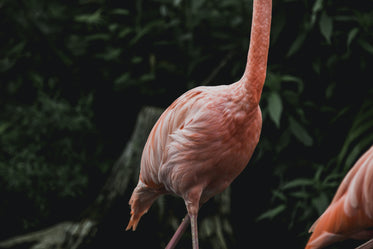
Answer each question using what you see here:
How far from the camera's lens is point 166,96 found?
12.0 feet

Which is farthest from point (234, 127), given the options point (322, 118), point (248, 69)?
point (322, 118)

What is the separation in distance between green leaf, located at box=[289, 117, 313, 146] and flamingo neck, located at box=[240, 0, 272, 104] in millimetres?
1320

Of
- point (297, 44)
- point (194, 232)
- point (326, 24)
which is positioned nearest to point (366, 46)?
point (326, 24)

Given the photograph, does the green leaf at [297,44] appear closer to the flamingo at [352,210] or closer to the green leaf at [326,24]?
the green leaf at [326,24]

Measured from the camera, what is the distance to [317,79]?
3.07 meters

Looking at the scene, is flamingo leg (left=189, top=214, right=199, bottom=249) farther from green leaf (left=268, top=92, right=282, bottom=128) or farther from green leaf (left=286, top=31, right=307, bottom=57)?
green leaf (left=286, top=31, right=307, bottom=57)

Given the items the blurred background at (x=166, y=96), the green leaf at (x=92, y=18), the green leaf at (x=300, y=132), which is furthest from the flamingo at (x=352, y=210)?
the green leaf at (x=92, y=18)

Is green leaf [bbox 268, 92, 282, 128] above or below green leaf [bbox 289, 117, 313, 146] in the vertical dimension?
above

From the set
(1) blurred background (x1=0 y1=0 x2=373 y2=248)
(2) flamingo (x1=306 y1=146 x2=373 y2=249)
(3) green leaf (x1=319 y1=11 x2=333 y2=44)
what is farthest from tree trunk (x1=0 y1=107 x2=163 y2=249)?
(2) flamingo (x1=306 y1=146 x2=373 y2=249)

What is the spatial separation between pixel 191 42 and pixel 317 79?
102 centimetres

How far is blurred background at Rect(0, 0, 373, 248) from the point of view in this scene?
286 centimetres

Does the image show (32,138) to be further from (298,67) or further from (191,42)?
(298,67)

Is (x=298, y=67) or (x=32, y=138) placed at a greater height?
(x=298, y=67)

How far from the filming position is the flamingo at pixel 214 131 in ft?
5.23
